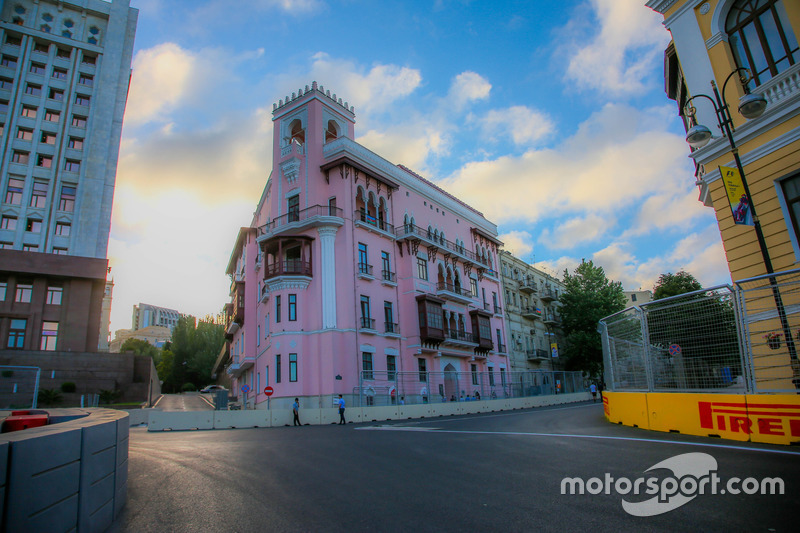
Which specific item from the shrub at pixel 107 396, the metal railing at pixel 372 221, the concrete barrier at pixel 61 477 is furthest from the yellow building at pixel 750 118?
the shrub at pixel 107 396

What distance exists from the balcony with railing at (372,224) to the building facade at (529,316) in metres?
19.3

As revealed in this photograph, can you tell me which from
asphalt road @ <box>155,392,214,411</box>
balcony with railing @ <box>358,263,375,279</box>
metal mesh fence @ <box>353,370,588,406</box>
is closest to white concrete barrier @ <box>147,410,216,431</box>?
asphalt road @ <box>155,392,214,411</box>

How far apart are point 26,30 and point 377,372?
4784 centimetres

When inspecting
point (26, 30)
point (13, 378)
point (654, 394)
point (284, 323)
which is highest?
point (26, 30)

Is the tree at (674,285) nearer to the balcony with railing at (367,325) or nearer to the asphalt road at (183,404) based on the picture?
the balcony with railing at (367,325)

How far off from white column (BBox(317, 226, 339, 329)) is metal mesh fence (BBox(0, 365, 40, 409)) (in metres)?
17.2

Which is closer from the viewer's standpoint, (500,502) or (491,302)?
(500,502)

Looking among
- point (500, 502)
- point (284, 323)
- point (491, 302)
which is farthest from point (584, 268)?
point (500, 502)

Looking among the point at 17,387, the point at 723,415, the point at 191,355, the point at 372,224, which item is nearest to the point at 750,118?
the point at 723,415

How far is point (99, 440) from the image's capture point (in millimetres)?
4062

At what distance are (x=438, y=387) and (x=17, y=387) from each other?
87.7 feet

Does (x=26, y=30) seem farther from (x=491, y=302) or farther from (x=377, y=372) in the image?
(x=491, y=302)

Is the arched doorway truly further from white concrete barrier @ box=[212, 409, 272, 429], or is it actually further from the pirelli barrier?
the pirelli barrier

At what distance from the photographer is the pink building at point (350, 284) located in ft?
94.1
